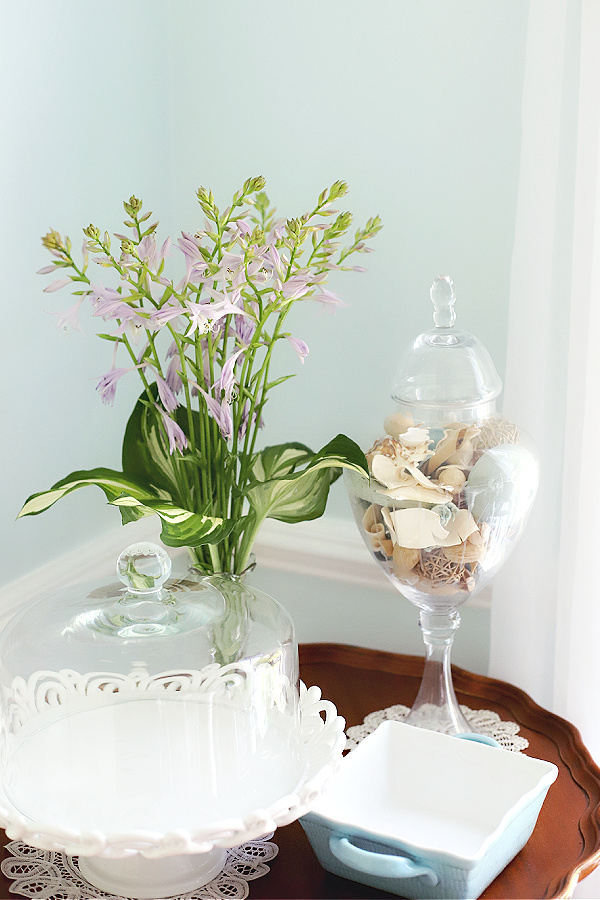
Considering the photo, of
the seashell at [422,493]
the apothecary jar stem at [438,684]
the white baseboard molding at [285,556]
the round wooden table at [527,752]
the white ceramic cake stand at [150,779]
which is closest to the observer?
the white ceramic cake stand at [150,779]

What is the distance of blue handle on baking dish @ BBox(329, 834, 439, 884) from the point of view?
2.25 ft

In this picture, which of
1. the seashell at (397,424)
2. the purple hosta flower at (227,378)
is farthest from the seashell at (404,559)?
the purple hosta flower at (227,378)

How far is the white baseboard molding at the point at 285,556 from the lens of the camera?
1.15 metres

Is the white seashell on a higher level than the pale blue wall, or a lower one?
lower

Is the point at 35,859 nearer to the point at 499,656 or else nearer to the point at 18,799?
the point at 18,799

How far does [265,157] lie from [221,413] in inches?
21.6

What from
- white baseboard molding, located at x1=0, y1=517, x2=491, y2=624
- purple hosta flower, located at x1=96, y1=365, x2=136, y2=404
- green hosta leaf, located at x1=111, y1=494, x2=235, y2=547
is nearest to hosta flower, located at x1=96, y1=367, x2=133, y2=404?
purple hosta flower, located at x1=96, y1=365, x2=136, y2=404

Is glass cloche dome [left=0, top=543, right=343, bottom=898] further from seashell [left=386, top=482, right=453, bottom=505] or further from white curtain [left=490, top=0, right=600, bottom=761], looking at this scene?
white curtain [left=490, top=0, right=600, bottom=761]

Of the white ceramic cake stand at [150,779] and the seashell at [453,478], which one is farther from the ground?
the seashell at [453,478]

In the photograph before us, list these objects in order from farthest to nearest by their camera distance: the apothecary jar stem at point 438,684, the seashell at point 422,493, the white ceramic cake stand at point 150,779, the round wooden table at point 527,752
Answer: the apothecary jar stem at point 438,684 < the seashell at point 422,493 < the round wooden table at point 527,752 < the white ceramic cake stand at point 150,779

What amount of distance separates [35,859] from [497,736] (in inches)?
19.5

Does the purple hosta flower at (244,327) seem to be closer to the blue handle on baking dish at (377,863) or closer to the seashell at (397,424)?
the seashell at (397,424)

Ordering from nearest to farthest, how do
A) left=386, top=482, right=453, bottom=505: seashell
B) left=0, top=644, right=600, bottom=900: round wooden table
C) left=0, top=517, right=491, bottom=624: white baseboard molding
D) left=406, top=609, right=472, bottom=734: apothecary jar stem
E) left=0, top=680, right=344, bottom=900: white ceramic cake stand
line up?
left=0, top=680, right=344, bottom=900: white ceramic cake stand → left=0, top=644, right=600, bottom=900: round wooden table → left=386, top=482, right=453, bottom=505: seashell → left=406, top=609, right=472, bottom=734: apothecary jar stem → left=0, top=517, right=491, bottom=624: white baseboard molding

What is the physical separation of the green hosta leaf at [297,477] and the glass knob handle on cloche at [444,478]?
0.03 meters
